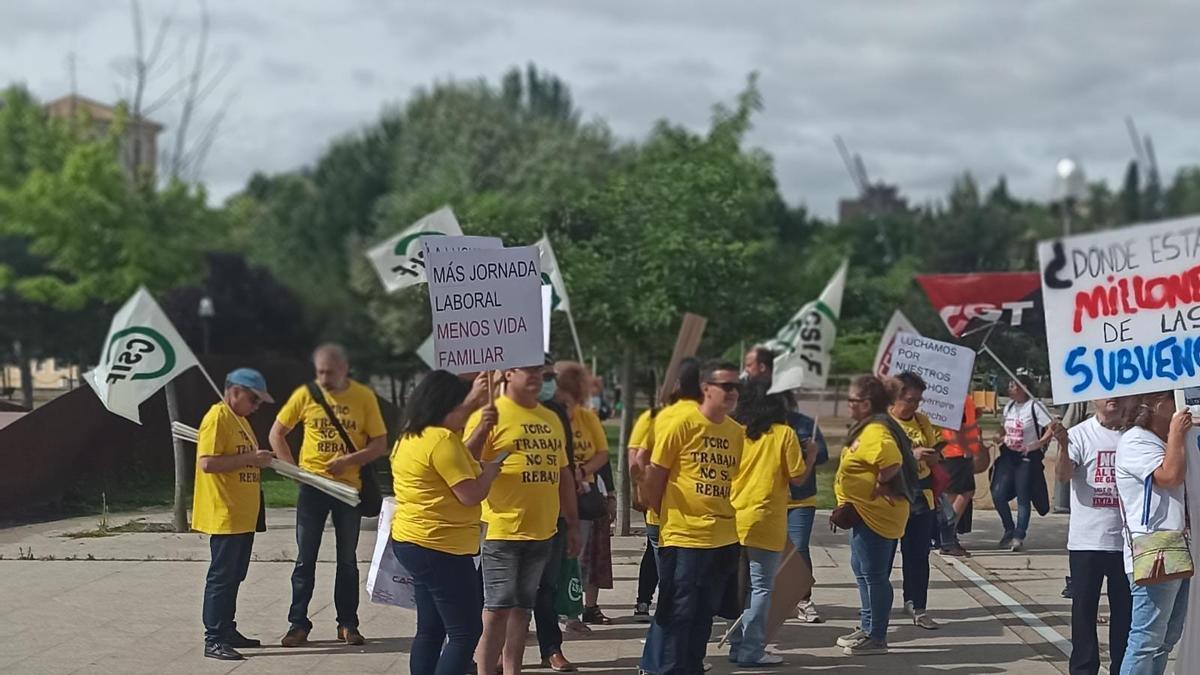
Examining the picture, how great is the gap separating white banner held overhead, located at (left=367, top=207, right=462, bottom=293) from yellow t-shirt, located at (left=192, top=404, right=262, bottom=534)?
421 centimetres

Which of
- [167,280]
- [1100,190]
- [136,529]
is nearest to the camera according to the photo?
[136,529]

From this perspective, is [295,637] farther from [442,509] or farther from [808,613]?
[808,613]

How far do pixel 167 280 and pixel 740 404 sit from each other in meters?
33.5

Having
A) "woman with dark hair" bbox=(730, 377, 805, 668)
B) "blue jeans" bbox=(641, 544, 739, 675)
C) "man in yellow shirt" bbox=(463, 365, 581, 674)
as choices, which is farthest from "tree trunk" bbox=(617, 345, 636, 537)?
"man in yellow shirt" bbox=(463, 365, 581, 674)

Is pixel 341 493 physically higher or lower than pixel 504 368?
lower

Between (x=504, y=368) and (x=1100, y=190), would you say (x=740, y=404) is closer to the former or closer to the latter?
(x=504, y=368)

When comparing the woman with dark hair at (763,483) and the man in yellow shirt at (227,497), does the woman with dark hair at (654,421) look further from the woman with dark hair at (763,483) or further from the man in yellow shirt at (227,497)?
the man in yellow shirt at (227,497)

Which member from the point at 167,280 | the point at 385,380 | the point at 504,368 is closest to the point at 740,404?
the point at 504,368

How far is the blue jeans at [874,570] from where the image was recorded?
893cm

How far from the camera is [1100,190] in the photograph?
125312 millimetres

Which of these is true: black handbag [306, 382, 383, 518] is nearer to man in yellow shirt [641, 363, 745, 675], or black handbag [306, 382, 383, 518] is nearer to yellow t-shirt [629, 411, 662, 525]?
→ yellow t-shirt [629, 411, 662, 525]

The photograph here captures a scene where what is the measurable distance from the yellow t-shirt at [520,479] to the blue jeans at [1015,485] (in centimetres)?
761

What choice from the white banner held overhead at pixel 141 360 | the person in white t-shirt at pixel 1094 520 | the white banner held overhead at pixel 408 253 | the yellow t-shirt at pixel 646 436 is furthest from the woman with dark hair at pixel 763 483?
the white banner held overhead at pixel 141 360

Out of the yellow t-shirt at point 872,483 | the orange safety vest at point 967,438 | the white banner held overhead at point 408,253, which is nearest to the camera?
the yellow t-shirt at point 872,483
